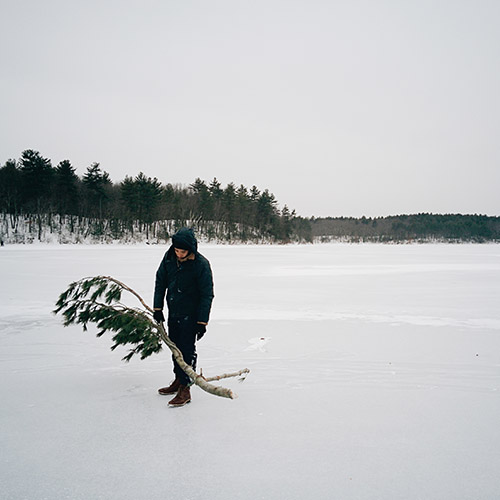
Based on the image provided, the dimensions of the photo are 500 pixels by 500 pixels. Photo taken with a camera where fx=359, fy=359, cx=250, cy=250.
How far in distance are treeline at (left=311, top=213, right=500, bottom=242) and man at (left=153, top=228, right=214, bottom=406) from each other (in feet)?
494

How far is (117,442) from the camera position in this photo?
2.89 m

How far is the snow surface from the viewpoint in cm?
241

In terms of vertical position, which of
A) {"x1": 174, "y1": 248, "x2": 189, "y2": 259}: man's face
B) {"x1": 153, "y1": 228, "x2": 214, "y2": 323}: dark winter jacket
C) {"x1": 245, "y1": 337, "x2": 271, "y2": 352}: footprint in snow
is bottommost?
{"x1": 245, "y1": 337, "x2": 271, "y2": 352}: footprint in snow

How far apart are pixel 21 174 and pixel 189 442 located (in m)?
66.1

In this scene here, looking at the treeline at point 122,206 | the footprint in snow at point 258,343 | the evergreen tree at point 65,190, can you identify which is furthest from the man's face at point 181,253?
the evergreen tree at point 65,190

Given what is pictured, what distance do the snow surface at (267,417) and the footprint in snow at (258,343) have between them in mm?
32

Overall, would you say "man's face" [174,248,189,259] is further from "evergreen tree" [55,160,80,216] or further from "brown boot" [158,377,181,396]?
"evergreen tree" [55,160,80,216]

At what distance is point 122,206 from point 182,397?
63489mm

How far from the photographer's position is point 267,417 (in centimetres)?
333

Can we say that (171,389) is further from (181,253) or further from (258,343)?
(258,343)

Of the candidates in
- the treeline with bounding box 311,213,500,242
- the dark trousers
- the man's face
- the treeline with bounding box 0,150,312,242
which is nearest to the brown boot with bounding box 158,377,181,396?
the dark trousers

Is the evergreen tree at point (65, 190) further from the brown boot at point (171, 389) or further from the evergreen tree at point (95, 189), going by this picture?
the brown boot at point (171, 389)

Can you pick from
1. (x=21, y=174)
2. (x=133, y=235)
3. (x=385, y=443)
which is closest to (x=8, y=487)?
(x=385, y=443)

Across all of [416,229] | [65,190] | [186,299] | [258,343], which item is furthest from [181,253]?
[416,229]
